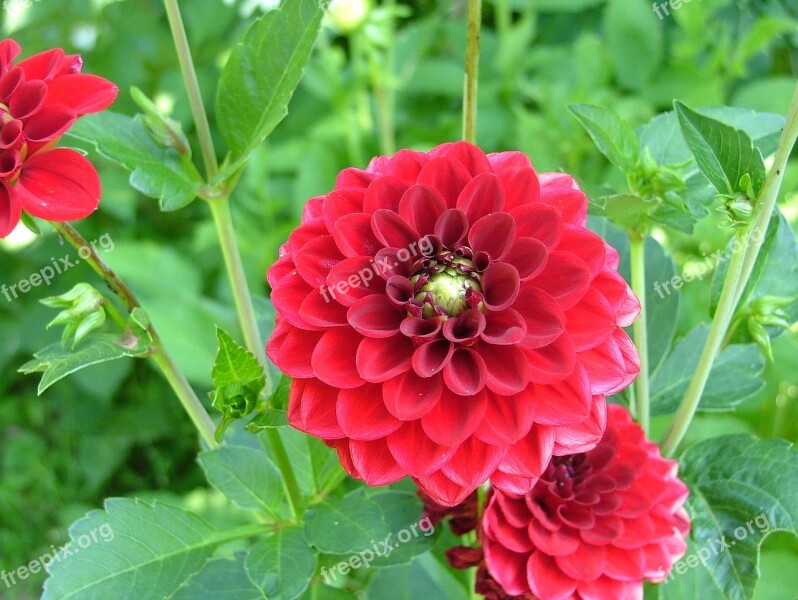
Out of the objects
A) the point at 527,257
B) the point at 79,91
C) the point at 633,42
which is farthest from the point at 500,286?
the point at 633,42

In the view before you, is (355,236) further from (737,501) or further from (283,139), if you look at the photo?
(283,139)

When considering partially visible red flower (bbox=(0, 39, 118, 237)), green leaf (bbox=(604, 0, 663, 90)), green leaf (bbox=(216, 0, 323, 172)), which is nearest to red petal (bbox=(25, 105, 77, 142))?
partially visible red flower (bbox=(0, 39, 118, 237))

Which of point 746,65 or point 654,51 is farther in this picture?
point 746,65

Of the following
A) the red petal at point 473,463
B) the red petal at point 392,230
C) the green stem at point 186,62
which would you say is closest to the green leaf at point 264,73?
the green stem at point 186,62

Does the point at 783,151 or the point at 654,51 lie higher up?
the point at 783,151

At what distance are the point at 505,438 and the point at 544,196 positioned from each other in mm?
125

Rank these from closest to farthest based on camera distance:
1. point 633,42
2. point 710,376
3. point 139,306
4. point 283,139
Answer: point 139,306, point 710,376, point 633,42, point 283,139

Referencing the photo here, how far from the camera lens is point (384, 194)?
1.34 feet

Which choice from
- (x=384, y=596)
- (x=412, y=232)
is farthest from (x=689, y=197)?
(x=384, y=596)

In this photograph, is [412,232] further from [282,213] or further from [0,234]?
[282,213]

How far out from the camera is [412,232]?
0.41 meters

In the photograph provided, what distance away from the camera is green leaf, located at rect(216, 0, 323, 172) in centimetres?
50

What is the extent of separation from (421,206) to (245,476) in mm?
232

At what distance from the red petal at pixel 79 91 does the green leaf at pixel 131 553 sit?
23 centimetres
